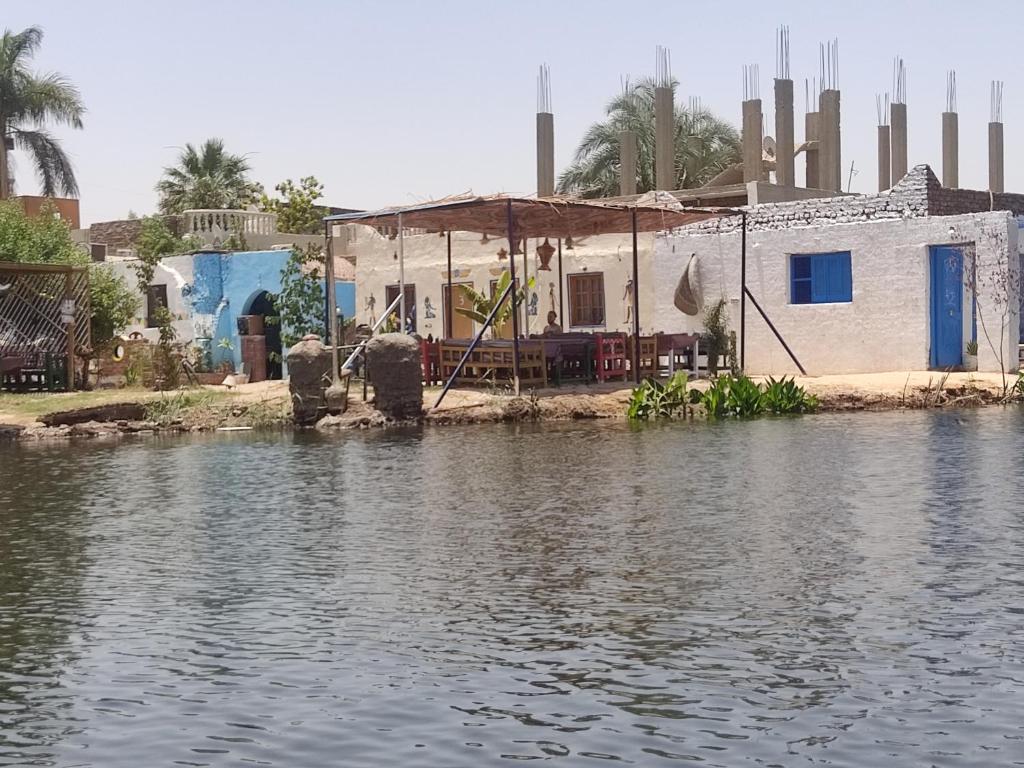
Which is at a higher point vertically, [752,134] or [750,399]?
[752,134]

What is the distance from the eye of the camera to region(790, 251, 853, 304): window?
27.0 m

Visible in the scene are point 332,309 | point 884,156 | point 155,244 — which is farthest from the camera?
point 884,156

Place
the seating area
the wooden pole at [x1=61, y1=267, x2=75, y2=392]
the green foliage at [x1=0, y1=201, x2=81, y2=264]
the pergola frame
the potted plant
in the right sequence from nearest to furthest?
the pergola frame < the seating area < the potted plant < the wooden pole at [x1=61, y1=267, x2=75, y2=392] < the green foliage at [x1=0, y1=201, x2=81, y2=264]

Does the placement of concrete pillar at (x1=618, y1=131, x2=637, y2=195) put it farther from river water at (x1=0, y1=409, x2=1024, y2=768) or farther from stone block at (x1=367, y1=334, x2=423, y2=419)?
river water at (x1=0, y1=409, x2=1024, y2=768)

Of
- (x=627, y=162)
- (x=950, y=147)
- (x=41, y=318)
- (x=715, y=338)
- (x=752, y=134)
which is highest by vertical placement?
(x=950, y=147)

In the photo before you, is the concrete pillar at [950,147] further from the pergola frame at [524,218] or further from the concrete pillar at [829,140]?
the pergola frame at [524,218]

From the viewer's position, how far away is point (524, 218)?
24.1 m

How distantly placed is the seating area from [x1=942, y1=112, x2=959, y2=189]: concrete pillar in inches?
994

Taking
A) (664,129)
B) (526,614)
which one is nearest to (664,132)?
(664,129)

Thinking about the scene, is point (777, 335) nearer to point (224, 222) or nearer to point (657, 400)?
point (657, 400)

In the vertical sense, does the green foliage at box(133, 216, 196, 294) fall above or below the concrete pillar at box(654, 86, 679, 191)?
below

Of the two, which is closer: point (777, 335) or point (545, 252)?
point (777, 335)

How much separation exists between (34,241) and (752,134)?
18924 mm

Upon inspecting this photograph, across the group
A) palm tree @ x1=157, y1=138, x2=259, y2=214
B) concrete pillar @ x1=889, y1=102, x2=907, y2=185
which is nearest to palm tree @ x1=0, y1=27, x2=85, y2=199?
palm tree @ x1=157, y1=138, x2=259, y2=214
